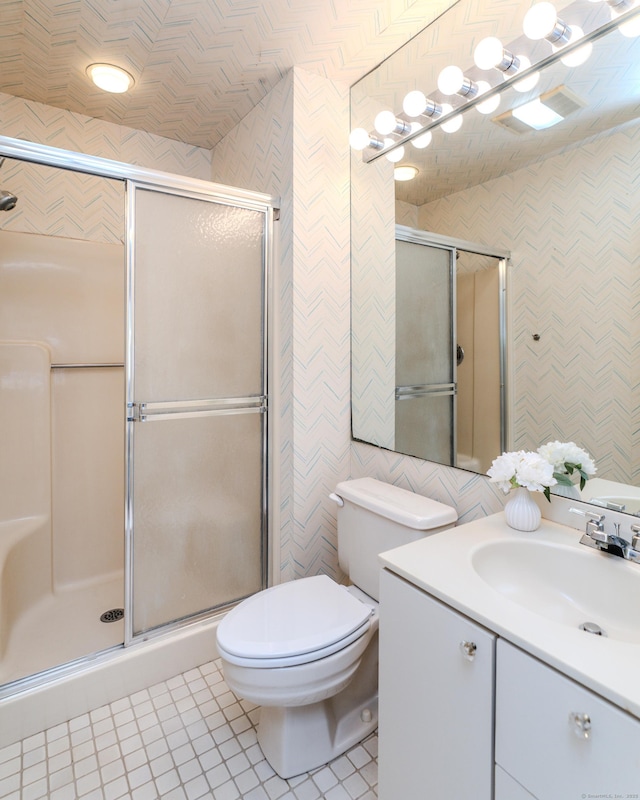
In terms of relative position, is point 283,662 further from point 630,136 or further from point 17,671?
point 630,136

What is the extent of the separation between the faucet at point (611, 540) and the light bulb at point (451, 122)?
4.34ft

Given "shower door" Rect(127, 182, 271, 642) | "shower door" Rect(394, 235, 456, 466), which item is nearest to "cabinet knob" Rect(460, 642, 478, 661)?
"shower door" Rect(394, 235, 456, 466)

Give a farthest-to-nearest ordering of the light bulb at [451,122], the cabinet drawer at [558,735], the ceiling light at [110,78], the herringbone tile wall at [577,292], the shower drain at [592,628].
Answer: the ceiling light at [110,78] < the light bulb at [451,122] < the herringbone tile wall at [577,292] < the shower drain at [592,628] < the cabinet drawer at [558,735]

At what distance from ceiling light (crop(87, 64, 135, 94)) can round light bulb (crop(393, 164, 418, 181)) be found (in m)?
1.21

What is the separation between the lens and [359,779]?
1.31m

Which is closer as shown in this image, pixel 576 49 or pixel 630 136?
pixel 630 136

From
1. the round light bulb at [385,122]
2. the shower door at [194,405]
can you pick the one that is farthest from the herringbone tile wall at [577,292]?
the shower door at [194,405]

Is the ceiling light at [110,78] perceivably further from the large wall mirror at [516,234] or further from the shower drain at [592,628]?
the shower drain at [592,628]

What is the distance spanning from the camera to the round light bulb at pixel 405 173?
1658 millimetres

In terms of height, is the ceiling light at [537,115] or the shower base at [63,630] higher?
the ceiling light at [537,115]

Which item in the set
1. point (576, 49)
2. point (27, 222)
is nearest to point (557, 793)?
point (576, 49)

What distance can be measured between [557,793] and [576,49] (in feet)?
5.54

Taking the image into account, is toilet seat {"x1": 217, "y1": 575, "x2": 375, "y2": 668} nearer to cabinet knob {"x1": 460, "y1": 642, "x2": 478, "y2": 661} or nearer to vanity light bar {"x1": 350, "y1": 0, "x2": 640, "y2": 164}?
cabinet knob {"x1": 460, "y1": 642, "x2": 478, "y2": 661}

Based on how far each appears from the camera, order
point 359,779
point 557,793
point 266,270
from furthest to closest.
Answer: point 266,270, point 359,779, point 557,793
